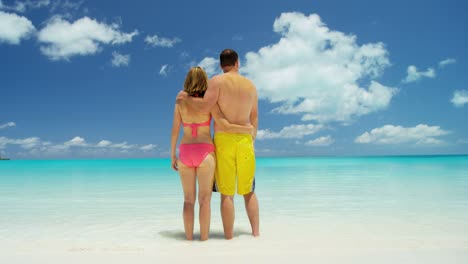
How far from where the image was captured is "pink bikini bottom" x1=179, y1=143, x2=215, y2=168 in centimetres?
441

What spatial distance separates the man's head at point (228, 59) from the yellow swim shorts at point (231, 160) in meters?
0.81

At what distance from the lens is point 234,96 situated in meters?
4.56

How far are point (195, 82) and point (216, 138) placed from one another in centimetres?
68

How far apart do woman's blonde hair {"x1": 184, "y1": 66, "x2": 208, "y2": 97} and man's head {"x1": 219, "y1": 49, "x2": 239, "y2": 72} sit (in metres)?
0.33

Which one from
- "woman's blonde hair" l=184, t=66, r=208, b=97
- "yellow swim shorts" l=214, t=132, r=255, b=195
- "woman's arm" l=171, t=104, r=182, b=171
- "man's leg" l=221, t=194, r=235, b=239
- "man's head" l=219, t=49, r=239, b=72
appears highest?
"man's head" l=219, t=49, r=239, b=72

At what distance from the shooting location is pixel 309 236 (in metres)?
5.05

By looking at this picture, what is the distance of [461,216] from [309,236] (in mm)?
3163

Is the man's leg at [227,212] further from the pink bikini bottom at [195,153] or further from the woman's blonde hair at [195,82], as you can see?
the woman's blonde hair at [195,82]

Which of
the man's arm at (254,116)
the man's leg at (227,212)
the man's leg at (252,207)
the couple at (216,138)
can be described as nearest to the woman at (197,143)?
the couple at (216,138)

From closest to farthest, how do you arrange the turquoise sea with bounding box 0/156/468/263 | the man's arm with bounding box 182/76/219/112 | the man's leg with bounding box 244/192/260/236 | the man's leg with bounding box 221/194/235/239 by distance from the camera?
the turquoise sea with bounding box 0/156/468/263
the man's arm with bounding box 182/76/219/112
the man's leg with bounding box 221/194/235/239
the man's leg with bounding box 244/192/260/236

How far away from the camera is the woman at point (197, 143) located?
443 centimetres

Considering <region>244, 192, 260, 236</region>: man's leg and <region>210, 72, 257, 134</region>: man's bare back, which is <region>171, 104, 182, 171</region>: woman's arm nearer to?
<region>210, 72, 257, 134</region>: man's bare back

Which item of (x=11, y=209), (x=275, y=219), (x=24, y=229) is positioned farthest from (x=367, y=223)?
(x=11, y=209)

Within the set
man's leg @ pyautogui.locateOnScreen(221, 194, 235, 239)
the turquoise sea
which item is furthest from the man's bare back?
the turquoise sea
